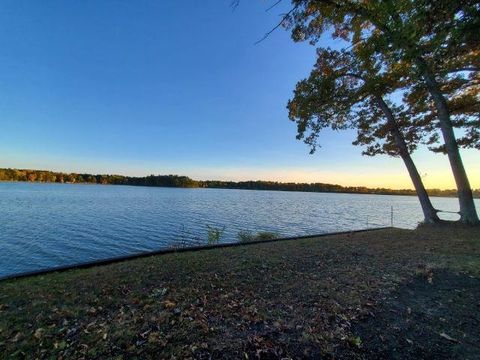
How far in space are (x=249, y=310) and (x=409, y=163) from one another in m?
13.1

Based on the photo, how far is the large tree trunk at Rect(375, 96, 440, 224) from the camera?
13180 millimetres

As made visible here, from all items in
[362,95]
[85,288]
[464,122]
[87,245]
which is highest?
[362,95]

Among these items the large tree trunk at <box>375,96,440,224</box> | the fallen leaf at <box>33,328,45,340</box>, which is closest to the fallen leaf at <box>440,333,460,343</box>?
the fallen leaf at <box>33,328,45,340</box>

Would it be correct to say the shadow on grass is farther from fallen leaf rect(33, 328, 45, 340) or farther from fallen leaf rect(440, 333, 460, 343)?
fallen leaf rect(33, 328, 45, 340)

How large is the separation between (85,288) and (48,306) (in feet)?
2.77

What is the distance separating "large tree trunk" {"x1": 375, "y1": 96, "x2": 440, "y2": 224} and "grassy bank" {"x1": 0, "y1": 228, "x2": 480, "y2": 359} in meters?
7.62

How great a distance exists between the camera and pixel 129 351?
3004 mm

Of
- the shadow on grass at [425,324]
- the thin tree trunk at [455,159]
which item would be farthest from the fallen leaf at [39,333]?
the thin tree trunk at [455,159]

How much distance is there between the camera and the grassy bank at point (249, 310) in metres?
3.13

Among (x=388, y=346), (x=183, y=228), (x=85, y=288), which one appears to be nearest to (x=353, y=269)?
(x=388, y=346)

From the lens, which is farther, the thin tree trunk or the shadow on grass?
the thin tree trunk

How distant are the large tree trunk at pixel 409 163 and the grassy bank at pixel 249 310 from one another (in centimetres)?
762

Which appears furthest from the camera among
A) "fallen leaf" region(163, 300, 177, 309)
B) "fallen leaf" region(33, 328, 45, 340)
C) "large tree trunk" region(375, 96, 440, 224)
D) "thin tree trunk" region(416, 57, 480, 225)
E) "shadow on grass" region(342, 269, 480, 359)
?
"large tree trunk" region(375, 96, 440, 224)

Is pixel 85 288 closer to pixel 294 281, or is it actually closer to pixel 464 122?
pixel 294 281
